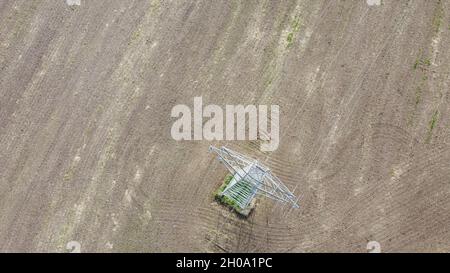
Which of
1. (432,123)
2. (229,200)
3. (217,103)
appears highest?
(217,103)

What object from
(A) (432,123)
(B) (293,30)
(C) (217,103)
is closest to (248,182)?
(C) (217,103)

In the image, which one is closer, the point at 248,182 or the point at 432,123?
the point at 248,182

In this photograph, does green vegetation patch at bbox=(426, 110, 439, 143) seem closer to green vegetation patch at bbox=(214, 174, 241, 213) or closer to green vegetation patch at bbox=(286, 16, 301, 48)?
green vegetation patch at bbox=(286, 16, 301, 48)

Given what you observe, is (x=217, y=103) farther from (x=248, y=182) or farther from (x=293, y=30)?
(x=293, y=30)

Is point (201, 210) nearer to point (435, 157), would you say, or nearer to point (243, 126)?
point (243, 126)

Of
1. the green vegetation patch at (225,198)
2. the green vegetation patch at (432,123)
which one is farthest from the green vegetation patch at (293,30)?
the green vegetation patch at (432,123)

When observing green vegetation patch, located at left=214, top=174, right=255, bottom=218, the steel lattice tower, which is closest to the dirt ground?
green vegetation patch, located at left=214, top=174, right=255, bottom=218
